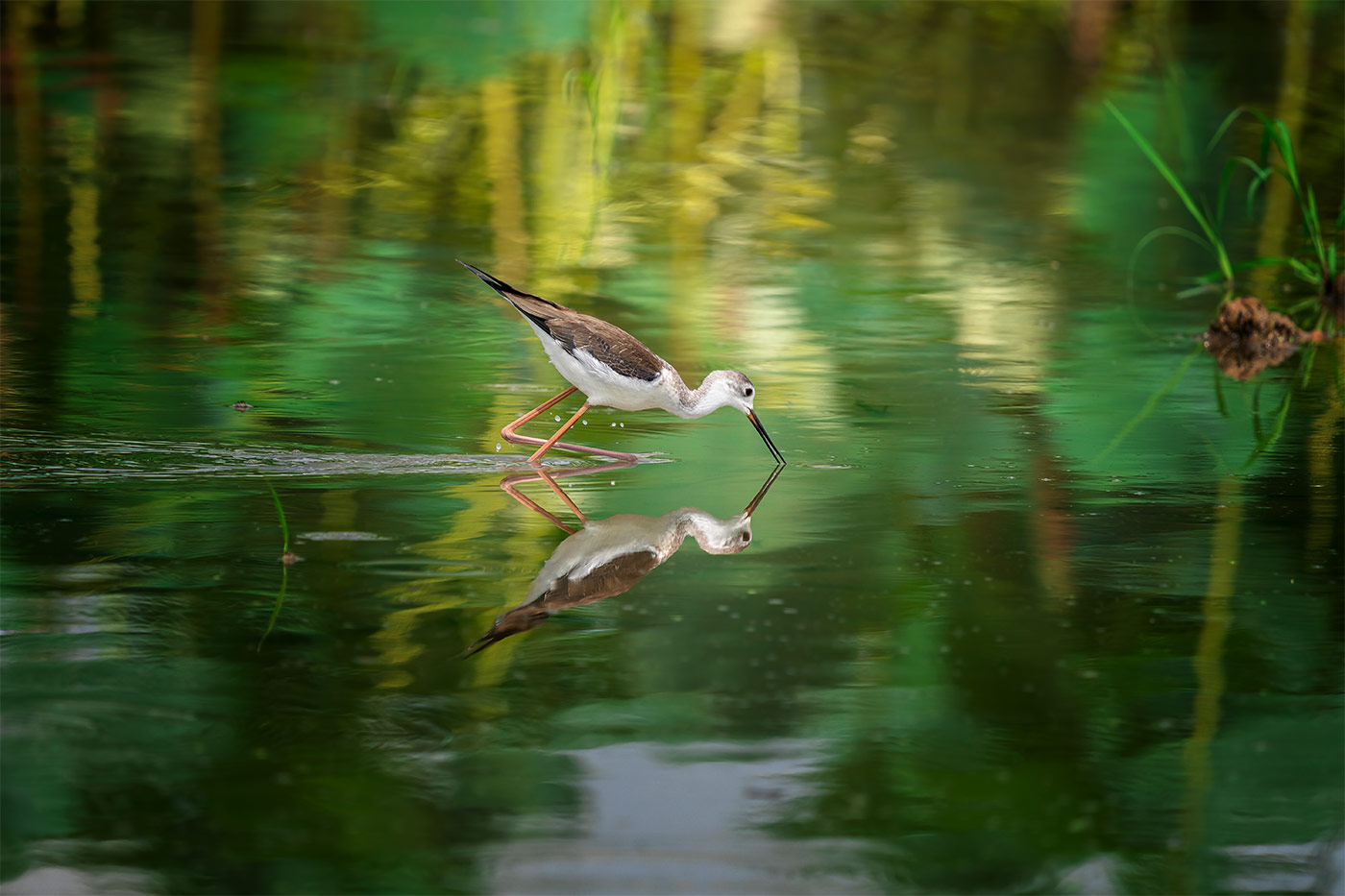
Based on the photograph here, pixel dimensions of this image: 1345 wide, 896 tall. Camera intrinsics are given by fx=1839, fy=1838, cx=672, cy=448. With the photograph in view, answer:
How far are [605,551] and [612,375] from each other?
1.22 metres

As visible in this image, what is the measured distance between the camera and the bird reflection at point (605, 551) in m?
5.55

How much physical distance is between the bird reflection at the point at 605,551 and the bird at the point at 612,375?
1.57 feet

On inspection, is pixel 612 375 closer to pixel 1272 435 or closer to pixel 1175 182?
pixel 1272 435

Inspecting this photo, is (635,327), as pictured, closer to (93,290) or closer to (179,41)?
(93,290)

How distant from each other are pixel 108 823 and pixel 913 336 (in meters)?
6.13

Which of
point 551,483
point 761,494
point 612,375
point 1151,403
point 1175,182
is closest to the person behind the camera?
point 761,494

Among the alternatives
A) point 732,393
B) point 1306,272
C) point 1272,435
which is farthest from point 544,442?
point 1306,272

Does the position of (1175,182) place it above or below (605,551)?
above

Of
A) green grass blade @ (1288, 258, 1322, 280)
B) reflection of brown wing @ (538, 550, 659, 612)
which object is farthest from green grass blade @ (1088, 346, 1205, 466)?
reflection of brown wing @ (538, 550, 659, 612)

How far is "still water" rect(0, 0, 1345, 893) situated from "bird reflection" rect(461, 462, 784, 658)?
0.10ft

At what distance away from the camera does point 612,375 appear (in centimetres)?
718

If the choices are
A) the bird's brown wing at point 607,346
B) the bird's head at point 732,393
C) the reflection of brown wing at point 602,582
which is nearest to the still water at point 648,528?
the reflection of brown wing at point 602,582

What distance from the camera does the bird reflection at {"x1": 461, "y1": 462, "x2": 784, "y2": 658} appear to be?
18.2 feet

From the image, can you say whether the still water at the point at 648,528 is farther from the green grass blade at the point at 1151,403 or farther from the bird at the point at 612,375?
the bird at the point at 612,375
